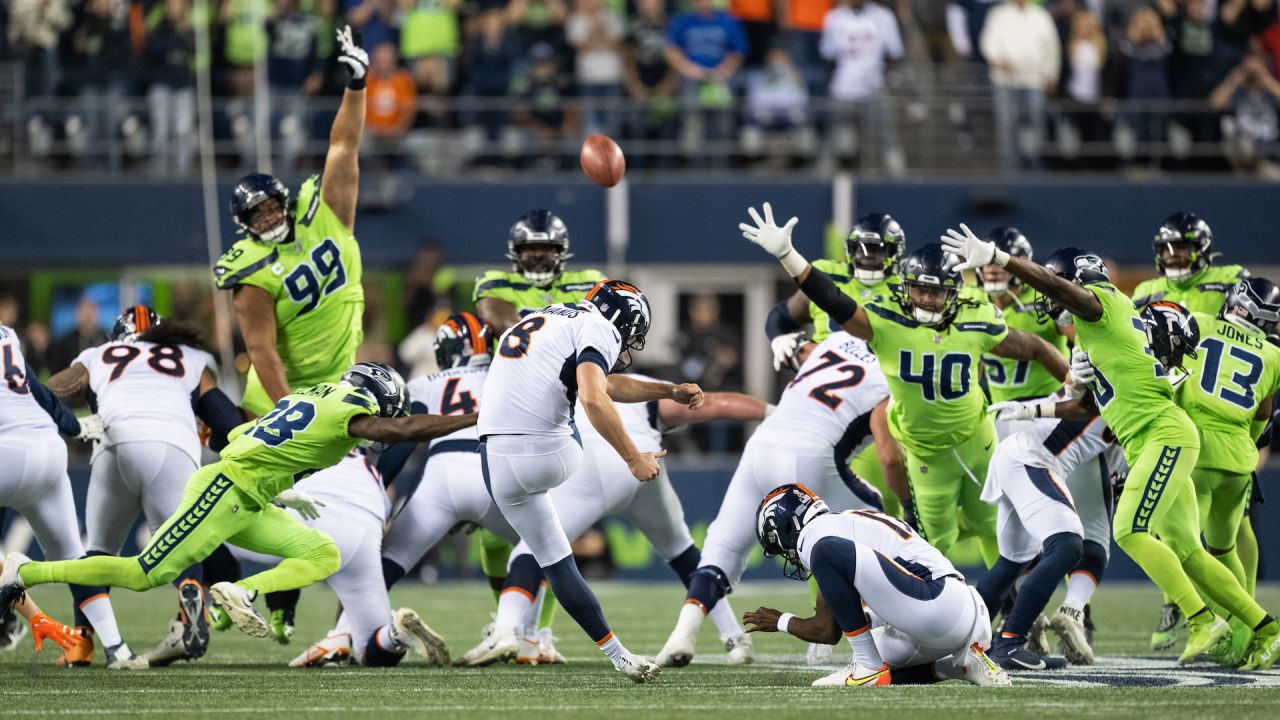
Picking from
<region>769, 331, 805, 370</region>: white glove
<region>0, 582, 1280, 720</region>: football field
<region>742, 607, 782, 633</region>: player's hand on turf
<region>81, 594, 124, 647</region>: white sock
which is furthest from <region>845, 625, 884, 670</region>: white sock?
<region>81, 594, 124, 647</region>: white sock

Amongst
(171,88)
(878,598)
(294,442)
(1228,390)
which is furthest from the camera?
(171,88)

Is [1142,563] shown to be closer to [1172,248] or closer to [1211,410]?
[1211,410]

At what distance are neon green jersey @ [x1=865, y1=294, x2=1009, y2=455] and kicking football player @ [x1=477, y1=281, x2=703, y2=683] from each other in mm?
1524

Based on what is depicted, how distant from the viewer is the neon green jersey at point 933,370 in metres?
8.38

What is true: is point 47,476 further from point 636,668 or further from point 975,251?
point 975,251

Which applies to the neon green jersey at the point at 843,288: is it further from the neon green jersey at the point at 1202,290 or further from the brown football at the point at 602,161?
the neon green jersey at the point at 1202,290

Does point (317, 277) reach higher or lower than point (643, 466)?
higher

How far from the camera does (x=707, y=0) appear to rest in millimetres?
16969

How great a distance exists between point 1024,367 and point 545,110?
7.77 metres

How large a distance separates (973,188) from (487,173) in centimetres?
467

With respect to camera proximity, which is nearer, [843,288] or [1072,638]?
[1072,638]

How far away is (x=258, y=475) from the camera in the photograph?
299 inches

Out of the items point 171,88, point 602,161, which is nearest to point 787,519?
point 602,161

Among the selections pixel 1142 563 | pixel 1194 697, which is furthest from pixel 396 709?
pixel 1142 563
